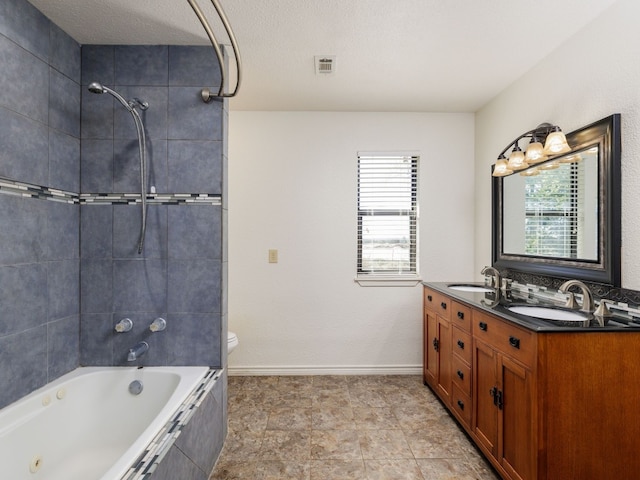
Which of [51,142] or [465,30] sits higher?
[465,30]

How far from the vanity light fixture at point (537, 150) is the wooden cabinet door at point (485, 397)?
121 centimetres

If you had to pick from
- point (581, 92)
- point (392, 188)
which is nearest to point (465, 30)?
point (581, 92)

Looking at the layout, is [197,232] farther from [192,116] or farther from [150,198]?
[192,116]

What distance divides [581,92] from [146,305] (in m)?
2.84

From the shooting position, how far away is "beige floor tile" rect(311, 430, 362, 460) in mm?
1841

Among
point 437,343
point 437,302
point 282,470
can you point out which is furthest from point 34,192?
point 437,343

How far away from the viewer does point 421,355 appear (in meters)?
2.96

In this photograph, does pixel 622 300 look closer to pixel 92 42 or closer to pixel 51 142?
pixel 51 142

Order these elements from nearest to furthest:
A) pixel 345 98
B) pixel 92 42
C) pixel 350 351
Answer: pixel 92 42
pixel 345 98
pixel 350 351

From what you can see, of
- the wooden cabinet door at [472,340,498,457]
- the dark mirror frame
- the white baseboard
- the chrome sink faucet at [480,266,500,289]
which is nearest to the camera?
the dark mirror frame

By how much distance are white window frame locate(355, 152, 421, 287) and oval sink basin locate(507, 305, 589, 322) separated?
3.78 ft

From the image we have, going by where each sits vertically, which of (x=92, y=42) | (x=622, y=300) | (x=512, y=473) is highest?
(x=92, y=42)

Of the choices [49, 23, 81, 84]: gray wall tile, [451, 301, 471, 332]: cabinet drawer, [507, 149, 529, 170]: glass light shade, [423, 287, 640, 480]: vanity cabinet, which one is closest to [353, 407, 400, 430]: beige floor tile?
[451, 301, 471, 332]: cabinet drawer

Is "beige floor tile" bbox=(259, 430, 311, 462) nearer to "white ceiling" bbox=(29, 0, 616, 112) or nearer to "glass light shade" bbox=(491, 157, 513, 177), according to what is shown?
"glass light shade" bbox=(491, 157, 513, 177)
